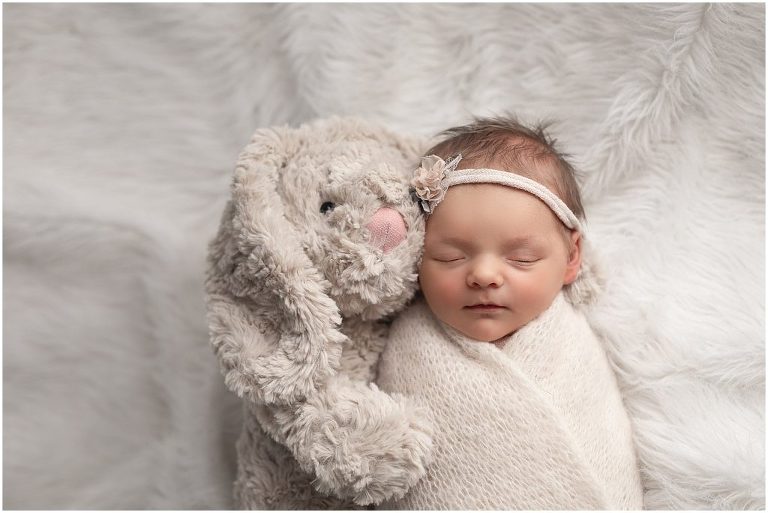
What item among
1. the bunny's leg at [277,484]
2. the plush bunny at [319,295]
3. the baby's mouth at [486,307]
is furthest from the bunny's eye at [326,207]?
the bunny's leg at [277,484]

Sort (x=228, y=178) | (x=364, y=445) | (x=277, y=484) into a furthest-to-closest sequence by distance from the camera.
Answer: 1. (x=228, y=178)
2. (x=277, y=484)
3. (x=364, y=445)

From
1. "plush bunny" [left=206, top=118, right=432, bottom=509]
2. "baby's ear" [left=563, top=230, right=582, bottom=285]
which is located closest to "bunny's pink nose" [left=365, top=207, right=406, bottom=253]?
"plush bunny" [left=206, top=118, right=432, bottom=509]

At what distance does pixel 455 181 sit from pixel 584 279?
0.28m

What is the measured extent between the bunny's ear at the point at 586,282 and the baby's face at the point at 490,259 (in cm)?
10

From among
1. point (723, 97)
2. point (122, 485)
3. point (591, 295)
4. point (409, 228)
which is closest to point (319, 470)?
point (409, 228)

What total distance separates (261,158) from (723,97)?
79 centimetres

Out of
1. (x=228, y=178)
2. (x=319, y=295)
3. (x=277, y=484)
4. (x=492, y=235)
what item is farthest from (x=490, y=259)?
(x=228, y=178)

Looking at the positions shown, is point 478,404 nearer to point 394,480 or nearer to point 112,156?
point 394,480

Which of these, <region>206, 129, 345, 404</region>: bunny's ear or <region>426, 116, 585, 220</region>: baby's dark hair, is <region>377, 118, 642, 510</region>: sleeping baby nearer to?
<region>426, 116, 585, 220</region>: baby's dark hair

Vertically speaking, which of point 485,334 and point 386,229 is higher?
point 386,229

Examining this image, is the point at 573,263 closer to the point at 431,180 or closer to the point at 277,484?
the point at 431,180

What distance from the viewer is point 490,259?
3.23 feet

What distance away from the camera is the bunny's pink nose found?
968 mm

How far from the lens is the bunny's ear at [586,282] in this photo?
111cm
